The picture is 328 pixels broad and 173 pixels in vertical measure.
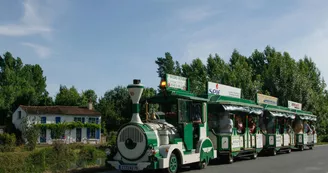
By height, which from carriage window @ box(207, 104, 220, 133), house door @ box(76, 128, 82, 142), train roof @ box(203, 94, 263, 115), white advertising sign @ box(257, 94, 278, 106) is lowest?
house door @ box(76, 128, 82, 142)

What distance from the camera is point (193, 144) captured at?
1470 cm

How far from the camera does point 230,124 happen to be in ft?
59.2

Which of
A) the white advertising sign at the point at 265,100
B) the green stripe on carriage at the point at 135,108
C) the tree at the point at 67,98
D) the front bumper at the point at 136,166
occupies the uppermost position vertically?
the tree at the point at 67,98

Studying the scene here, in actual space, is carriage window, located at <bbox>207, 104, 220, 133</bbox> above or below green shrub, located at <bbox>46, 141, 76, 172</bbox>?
above

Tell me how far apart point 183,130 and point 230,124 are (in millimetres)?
4778

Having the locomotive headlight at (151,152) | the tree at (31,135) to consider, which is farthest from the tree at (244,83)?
the locomotive headlight at (151,152)

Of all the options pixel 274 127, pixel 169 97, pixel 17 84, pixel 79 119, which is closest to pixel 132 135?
pixel 169 97

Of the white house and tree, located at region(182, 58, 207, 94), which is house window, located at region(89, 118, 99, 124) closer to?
the white house

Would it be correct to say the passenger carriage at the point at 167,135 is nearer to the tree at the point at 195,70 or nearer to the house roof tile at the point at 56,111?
the tree at the point at 195,70

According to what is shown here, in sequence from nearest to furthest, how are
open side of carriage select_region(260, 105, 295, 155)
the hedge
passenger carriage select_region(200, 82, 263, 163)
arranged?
1. the hedge
2. passenger carriage select_region(200, 82, 263, 163)
3. open side of carriage select_region(260, 105, 295, 155)

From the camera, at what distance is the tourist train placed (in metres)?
12.5

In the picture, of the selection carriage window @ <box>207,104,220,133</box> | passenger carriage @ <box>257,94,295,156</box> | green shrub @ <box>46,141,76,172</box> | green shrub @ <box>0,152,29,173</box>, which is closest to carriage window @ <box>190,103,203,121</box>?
carriage window @ <box>207,104,220,133</box>

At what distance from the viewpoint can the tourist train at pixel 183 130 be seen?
12531mm

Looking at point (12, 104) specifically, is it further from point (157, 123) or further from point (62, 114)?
point (157, 123)
